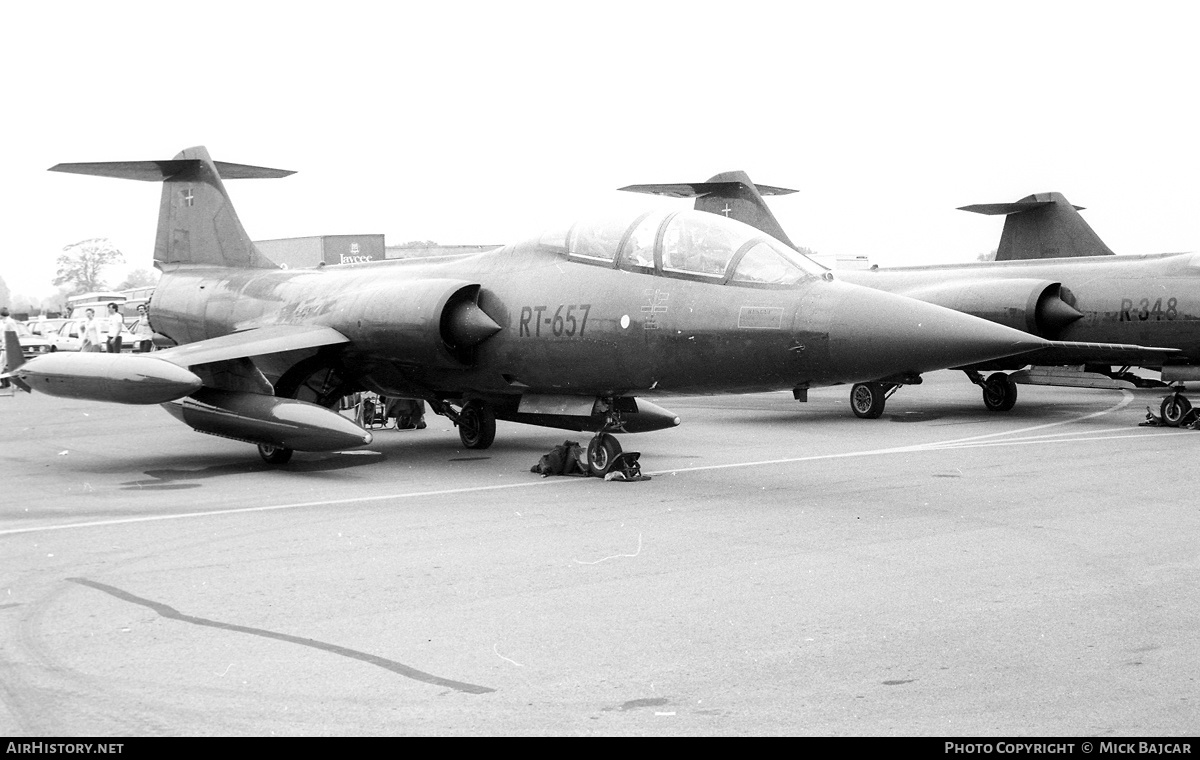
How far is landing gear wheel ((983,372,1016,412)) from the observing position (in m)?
18.6

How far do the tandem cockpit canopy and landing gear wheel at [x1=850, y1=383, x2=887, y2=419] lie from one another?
816 cm

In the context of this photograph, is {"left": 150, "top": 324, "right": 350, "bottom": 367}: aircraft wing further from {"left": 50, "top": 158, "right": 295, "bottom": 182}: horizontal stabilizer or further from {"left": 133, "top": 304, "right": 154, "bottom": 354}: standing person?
{"left": 133, "top": 304, "right": 154, "bottom": 354}: standing person

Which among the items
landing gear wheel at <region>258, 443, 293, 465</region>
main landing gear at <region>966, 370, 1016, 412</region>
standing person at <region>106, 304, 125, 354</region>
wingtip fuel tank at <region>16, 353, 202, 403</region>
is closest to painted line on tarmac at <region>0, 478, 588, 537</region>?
wingtip fuel tank at <region>16, 353, 202, 403</region>

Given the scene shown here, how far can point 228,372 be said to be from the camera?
12.3m

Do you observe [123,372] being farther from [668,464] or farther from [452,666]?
[452,666]

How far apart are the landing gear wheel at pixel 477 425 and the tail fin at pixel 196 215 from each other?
4205 millimetres

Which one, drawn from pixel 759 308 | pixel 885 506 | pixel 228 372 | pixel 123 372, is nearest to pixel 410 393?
pixel 228 372

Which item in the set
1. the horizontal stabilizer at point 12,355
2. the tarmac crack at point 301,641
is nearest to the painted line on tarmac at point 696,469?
the tarmac crack at point 301,641

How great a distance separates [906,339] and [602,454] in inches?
136

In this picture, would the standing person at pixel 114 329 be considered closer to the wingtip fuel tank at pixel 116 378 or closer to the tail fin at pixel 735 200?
the tail fin at pixel 735 200

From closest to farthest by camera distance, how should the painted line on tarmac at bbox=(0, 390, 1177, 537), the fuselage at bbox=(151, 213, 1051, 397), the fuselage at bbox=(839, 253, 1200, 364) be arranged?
the painted line on tarmac at bbox=(0, 390, 1177, 537) → the fuselage at bbox=(151, 213, 1051, 397) → the fuselage at bbox=(839, 253, 1200, 364)

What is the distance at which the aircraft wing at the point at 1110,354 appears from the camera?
16.5 m

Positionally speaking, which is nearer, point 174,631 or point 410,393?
point 174,631

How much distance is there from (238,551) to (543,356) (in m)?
4.18
